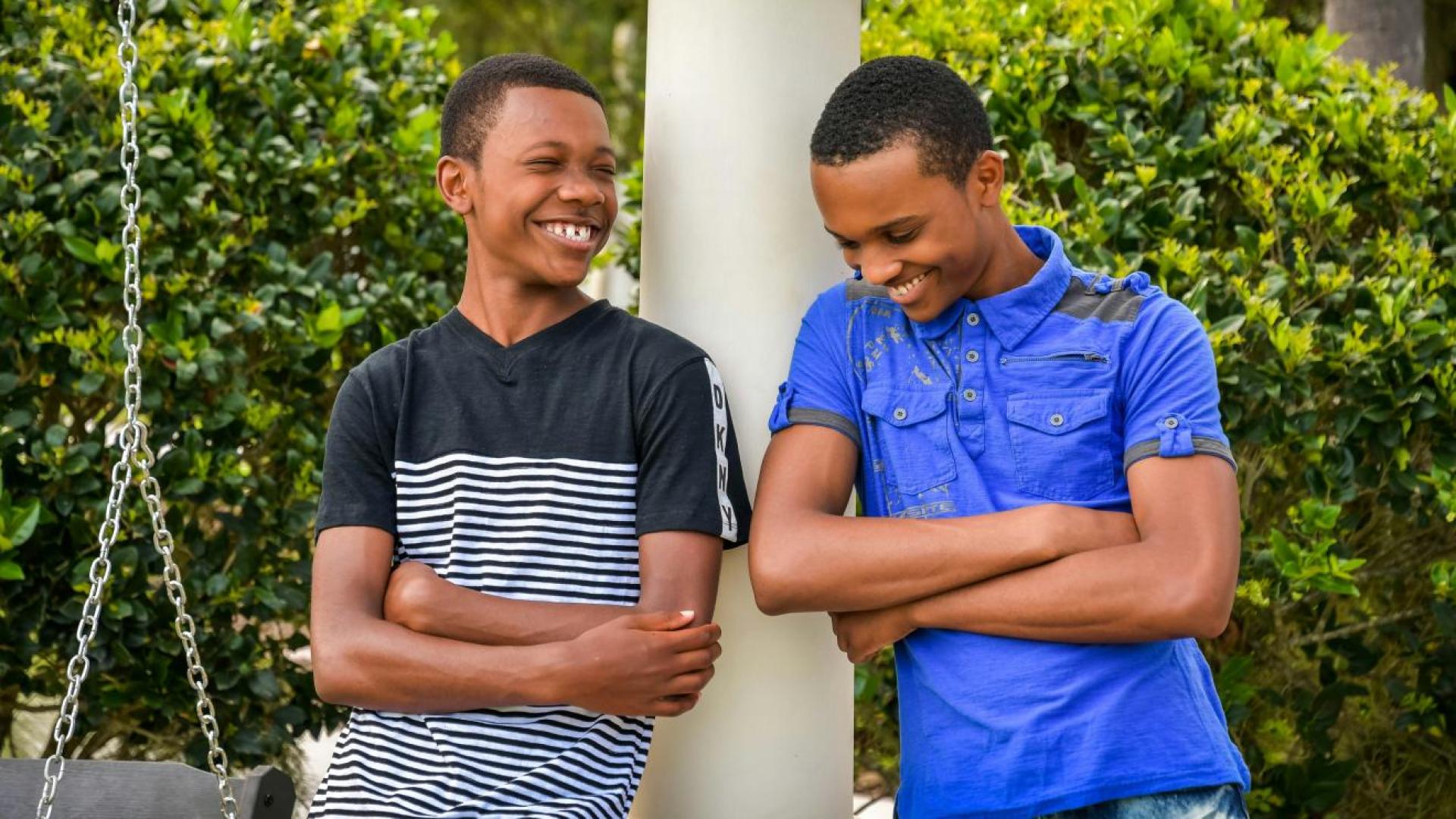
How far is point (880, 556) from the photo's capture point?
2635 mm

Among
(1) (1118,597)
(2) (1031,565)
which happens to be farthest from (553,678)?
(1) (1118,597)

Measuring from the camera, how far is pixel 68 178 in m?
4.13

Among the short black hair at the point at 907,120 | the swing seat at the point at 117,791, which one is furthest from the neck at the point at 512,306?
the swing seat at the point at 117,791

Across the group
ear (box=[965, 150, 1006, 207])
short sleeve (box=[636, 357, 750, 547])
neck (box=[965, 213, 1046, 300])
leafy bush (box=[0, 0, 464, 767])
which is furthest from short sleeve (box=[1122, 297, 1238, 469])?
leafy bush (box=[0, 0, 464, 767])

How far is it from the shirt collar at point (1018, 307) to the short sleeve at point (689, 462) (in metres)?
0.39

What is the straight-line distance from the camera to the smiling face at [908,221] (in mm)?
2689

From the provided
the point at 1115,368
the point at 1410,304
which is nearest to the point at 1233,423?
the point at 1410,304

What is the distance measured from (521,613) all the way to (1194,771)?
1.10m

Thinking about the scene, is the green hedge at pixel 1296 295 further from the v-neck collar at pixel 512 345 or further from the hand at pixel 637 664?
the hand at pixel 637 664

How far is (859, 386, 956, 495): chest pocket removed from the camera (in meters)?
2.75

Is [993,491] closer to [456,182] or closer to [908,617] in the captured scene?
[908,617]

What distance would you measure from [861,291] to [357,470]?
943mm

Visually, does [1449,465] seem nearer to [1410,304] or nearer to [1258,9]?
[1410,304]

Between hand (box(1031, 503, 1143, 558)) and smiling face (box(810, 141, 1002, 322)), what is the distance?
1.38 ft
